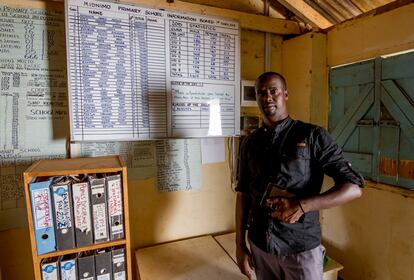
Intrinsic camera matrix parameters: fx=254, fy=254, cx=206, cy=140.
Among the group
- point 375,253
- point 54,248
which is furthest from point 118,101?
point 375,253

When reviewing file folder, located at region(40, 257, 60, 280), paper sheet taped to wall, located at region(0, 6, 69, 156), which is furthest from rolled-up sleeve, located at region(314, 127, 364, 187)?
paper sheet taped to wall, located at region(0, 6, 69, 156)

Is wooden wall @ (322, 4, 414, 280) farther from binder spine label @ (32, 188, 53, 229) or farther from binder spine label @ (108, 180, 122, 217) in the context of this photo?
binder spine label @ (32, 188, 53, 229)

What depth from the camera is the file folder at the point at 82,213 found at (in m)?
1.18

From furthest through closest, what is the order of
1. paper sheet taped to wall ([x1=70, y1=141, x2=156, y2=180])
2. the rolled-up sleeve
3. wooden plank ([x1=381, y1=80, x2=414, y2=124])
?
paper sheet taped to wall ([x1=70, y1=141, x2=156, y2=180]) < wooden plank ([x1=381, y1=80, x2=414, y2=124]) < the rolled-up sleeve

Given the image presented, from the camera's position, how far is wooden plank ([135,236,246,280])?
1.47m

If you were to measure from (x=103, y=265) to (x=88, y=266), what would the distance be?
7 centimetres

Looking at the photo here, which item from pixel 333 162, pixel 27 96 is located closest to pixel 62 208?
pixel 27 96

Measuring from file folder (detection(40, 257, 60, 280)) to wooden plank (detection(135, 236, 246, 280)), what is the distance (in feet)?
1.47

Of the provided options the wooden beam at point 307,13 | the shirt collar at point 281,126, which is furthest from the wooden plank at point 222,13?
the shirt collar at point 281,126

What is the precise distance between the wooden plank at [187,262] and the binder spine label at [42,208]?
2.02 feet

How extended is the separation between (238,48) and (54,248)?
1.64m

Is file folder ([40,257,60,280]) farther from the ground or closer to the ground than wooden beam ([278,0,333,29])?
closer to the ground

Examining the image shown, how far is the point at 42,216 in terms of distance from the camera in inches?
45.1

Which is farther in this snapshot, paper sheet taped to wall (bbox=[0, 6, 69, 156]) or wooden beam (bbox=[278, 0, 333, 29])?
wooden beam (bbox=[278, 0, 333, 29])
